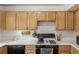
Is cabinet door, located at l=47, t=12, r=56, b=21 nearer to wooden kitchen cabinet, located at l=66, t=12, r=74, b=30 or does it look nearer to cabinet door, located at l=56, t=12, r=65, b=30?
cabinet door, located at l=56, t=12, r=65, b=30

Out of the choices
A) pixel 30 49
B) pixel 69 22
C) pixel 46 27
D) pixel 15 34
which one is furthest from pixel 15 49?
pixel 69 22

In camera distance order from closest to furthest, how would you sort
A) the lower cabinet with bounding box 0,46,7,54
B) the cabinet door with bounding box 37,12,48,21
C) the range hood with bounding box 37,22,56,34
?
1. the lower cabinet with bounding box 0,46,7,54
2. the cabinet door with bounding box 37,12,48,21
3. the range hood with bounding box 37,22,56,34

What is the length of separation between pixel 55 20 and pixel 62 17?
0.27 m

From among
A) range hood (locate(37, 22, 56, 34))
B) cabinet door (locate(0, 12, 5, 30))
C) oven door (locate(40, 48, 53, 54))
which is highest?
cabinet door (locate(0, 12, 5, 30))

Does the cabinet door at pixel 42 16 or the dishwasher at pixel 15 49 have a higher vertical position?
the cabinet door at pixel 42 16

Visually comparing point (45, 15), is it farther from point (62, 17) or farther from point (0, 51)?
point (0, 51)

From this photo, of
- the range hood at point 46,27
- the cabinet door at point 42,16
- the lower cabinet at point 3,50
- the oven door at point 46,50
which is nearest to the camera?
the lower cabinet at point 3,50

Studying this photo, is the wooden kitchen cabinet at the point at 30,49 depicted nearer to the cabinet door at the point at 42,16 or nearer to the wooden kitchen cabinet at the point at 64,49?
the wooden kitchen cabinet at the point at 64,49

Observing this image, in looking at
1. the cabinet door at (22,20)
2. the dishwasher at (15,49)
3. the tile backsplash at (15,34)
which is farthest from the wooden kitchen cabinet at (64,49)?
the cabinet door at (22,20)

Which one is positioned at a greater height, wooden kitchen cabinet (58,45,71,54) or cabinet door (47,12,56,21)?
cabinet door (47,12,56,21)

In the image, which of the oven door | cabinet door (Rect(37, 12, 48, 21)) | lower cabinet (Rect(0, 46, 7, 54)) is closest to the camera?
lower cabinet (Rect(0, 46, 7, 54))

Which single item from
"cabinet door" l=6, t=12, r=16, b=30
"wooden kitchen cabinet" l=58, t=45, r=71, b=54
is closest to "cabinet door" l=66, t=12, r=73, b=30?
"wooden kitchen cabinet" l=58, t=45, r=71, b=54

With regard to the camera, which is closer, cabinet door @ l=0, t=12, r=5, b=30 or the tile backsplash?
cabinet door @ l=0, t=12, r=5, b=30
